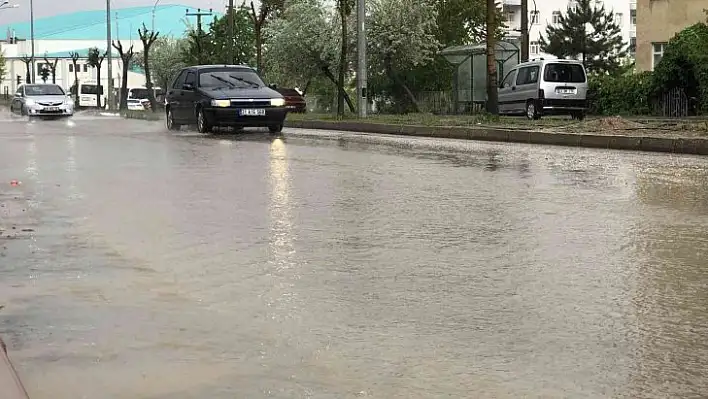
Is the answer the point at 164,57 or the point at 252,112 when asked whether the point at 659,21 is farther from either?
the point at 164,57

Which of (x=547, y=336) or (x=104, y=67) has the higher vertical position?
(x=104, y=67)

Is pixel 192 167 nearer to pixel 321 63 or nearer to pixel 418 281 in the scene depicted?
pixel 418 281

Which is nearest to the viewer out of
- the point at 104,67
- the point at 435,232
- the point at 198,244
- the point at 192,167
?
the point at 198,244

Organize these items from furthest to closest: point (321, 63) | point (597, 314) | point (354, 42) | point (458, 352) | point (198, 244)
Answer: point (321, 63) < point (354, 42) < point (198, 244) < point (597, 314) < point (458, 352)

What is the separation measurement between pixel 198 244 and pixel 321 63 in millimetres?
40865

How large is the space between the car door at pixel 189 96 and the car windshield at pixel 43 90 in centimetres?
1657

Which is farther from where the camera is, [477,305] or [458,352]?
[477,305]

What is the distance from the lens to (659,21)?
39.2 m

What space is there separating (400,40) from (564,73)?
47.1 feet

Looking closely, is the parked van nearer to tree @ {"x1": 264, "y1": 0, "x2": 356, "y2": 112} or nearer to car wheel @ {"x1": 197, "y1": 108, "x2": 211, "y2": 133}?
car wheel @ {"x1": 197, "y1": 108, "x2": 211, "y2": 133}

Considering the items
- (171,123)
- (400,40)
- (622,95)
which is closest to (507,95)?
(622,95)

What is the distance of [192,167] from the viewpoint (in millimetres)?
14203

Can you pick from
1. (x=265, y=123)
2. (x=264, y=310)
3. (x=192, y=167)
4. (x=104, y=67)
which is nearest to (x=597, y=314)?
(x=264, y=310)

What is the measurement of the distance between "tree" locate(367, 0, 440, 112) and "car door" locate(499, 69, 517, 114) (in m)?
11.0
